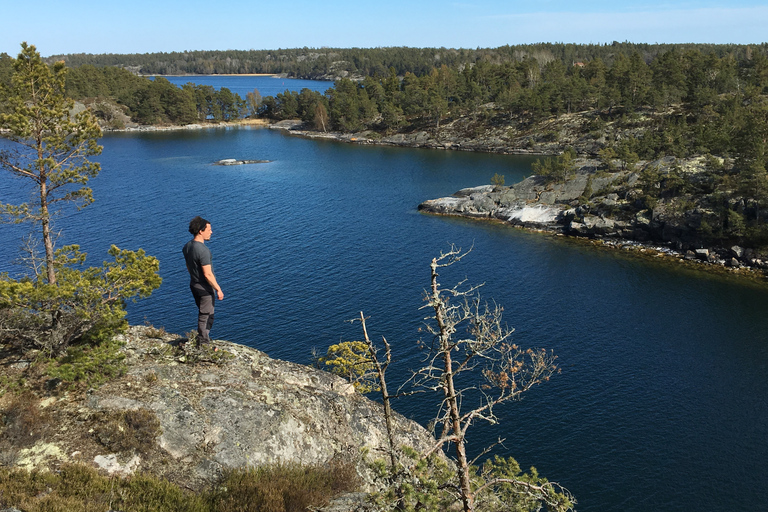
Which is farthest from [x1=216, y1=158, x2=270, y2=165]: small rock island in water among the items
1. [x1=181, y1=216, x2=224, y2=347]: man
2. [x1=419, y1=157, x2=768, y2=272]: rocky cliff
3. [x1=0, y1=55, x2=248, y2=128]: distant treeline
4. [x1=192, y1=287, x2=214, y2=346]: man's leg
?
[x1=181, y1=216, x2=224, y2=347]: man

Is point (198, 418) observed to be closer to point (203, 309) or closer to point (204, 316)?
point (204, 316)

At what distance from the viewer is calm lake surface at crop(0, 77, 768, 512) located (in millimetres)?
29562

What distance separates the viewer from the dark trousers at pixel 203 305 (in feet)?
50.2

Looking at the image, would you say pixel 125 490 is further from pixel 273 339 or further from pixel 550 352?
pixel 550 352

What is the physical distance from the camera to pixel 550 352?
132ft

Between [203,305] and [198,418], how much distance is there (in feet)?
9.98

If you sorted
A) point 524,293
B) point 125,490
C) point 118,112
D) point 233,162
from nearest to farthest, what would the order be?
point 125,490 < point 524,293 < point 233,162 < point 118,112

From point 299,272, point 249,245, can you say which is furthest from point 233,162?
point 299,272

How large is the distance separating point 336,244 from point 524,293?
2391 cm

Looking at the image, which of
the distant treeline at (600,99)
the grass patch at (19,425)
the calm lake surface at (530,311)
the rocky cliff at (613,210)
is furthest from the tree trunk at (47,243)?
the distant treeline at (600,99)

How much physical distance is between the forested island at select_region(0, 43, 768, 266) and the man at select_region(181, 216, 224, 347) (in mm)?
62453

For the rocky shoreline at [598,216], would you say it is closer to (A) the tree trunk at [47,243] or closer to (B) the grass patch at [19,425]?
(A) the tree trunk at [47,243]

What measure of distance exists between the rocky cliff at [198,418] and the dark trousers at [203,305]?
1.07 meters

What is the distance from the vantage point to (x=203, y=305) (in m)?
15.6
